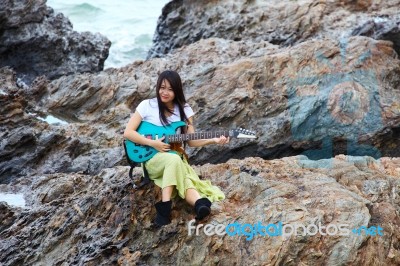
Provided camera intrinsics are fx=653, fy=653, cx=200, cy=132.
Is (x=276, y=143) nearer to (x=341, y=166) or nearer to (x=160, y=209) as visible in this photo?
(x=341, y=166)

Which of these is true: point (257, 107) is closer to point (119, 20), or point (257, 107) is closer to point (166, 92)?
point (166, 92)

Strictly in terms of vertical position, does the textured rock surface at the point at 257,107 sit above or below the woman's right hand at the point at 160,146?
below

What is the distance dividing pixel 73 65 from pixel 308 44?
5978mm

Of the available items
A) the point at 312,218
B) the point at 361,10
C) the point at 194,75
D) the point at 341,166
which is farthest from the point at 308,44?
the point at 312,218

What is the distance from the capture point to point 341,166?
6801 mm

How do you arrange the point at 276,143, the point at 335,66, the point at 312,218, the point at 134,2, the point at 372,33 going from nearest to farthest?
1. the point at 312,218
2. the point at 276,143
3. the point at 335,66
4. the point at 372,33
5. the point at 134,2

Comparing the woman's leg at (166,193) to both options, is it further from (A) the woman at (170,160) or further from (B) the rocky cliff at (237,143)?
(B) the rocky cliff at (237,143)

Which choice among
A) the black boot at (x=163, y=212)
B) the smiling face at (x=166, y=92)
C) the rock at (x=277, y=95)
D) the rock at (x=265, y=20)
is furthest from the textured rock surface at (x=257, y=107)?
the black boot at (x=163, y=212)

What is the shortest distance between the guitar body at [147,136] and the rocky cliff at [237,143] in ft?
1.27

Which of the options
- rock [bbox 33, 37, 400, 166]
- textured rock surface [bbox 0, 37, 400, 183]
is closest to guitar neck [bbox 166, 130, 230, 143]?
textured rock surface [bbox 0, 37, 400, 183]

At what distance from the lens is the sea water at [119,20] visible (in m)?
A: 27.8

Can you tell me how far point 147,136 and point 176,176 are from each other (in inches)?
20.3

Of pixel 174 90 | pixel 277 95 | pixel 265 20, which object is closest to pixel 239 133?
pixel 174 90

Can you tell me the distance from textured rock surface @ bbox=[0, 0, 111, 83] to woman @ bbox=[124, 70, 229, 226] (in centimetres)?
878
